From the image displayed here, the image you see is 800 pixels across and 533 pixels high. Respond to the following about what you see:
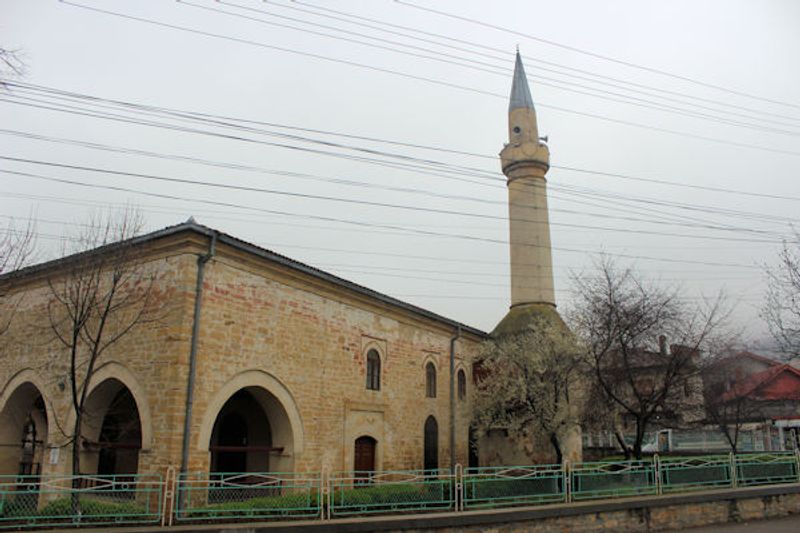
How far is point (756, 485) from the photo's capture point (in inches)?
583

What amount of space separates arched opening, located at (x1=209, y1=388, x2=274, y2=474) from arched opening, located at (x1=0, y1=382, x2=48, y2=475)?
3854 millimetres

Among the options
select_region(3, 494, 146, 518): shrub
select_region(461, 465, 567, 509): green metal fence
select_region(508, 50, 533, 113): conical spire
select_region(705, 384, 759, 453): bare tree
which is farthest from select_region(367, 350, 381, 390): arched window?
select_region(705, 384, 759, 453): bare tree

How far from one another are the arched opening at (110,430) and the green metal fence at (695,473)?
36.3ft

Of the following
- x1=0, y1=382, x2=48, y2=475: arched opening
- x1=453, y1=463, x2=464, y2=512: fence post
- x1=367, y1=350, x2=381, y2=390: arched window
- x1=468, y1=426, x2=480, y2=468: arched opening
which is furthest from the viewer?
x1=468, y1=426, x2=480, y2=468: arched opening

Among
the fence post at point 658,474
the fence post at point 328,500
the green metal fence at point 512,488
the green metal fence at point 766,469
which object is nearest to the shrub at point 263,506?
the fence post at point 328,500

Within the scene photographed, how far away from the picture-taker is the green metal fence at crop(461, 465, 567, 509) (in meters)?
11.2

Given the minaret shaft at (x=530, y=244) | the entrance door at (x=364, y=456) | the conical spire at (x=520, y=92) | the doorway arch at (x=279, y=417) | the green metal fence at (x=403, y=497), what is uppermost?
the conical spire at (x=520, y=92)

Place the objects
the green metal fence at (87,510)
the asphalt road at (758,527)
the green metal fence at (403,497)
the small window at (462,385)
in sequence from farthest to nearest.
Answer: the small window at (462,385)
the asphalt road at (758,527)
the green metal fence at (403,497)
the green metal fence at (87,510)

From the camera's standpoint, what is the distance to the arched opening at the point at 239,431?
14.2 meters

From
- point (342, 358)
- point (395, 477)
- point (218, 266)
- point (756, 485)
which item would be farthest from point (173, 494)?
point (756, 485)

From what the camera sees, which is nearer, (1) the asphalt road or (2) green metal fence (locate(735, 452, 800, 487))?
(1) the asphalt road

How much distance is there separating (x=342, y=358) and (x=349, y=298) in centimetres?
152

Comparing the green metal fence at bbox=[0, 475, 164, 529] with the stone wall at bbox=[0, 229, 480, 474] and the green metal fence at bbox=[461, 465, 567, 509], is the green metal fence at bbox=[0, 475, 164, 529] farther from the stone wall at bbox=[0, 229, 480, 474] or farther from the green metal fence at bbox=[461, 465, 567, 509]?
the green metal fence at bbox=[461, 465, 567, 509]

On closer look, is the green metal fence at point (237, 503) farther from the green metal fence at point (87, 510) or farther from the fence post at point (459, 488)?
the fence post at point (459, 488)
